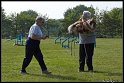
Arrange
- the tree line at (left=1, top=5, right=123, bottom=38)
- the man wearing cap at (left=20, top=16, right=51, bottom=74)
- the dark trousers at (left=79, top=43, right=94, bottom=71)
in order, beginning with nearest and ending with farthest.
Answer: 1. the man wearing cap at (left=20, top=16, right=51, bottom=74)
2. the dark trousers at (left=79, top=43, right=94, bottom=71)
3. the tree line at (left=1, top=5, right=123, bottom=38)

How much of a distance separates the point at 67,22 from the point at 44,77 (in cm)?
5959

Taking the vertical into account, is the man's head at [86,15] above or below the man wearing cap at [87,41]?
above

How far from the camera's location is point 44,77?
9656mm

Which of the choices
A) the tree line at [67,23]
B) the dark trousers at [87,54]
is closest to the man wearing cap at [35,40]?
the dark trousers at [87,54]

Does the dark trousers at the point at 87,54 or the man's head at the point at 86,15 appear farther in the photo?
the dark trousers at the point at 87,54

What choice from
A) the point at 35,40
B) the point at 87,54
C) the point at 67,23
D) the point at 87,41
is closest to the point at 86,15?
the point at 87,41

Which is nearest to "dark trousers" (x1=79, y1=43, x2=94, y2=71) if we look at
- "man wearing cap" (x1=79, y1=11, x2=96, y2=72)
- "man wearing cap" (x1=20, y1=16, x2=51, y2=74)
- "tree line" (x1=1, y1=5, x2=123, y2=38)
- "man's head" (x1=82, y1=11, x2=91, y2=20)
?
"man wearing cap" (x1=79, y1=11, x2=96, y2=72)

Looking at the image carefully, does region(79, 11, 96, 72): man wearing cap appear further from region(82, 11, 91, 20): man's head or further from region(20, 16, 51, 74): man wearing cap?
region(20, 16, 51, 74): man wearing cap

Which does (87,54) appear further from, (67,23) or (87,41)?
(67,23)

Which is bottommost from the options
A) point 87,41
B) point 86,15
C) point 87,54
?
point 87,54

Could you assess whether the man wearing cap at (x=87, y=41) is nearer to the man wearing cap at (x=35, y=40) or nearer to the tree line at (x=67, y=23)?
the man wearing cap at (x=35, y=40)

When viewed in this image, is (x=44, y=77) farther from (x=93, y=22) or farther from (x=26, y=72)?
(x=93, y=22)

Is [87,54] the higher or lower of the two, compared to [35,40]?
lower

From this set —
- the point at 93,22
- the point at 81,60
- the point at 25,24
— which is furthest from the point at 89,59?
the point at 25,24
